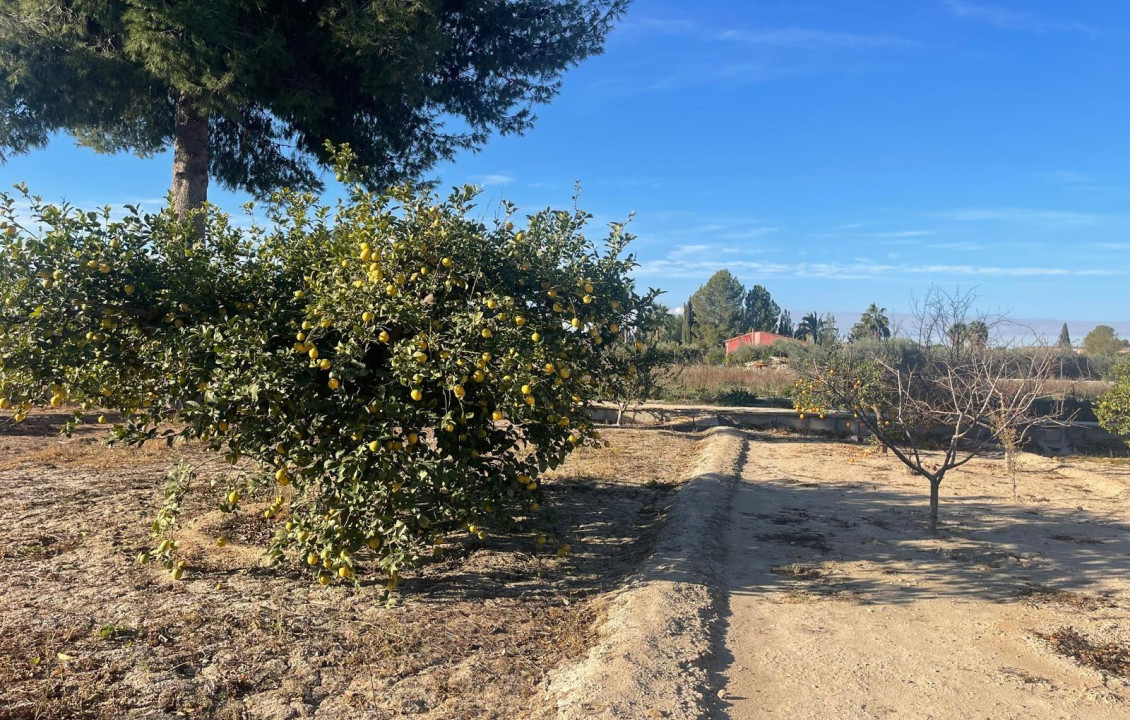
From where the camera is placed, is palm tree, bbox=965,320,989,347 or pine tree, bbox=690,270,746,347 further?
pine tree, bbox=690,270,746,347

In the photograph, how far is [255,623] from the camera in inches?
144

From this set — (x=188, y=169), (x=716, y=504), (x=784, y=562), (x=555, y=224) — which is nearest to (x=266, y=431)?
(x=555, y=224)

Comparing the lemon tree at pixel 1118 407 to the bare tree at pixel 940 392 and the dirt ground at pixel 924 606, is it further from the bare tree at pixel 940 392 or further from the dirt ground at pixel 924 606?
the dirt ground at pixel 924 606

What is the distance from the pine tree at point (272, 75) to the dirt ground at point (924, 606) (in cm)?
581

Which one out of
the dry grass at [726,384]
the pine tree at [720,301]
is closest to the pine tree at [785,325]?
the pine tree at [720,301]

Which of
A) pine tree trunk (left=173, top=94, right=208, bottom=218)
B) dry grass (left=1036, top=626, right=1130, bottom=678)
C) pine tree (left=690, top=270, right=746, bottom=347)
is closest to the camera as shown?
dry grass (left=1036, top=626, right=1130, bottom=678)

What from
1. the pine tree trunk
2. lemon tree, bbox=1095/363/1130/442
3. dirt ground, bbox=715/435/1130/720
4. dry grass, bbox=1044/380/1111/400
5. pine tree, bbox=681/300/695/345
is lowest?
dirt ground, bbox=715/435/1130/720

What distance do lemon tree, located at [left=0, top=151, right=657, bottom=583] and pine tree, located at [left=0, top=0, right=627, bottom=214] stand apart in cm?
381

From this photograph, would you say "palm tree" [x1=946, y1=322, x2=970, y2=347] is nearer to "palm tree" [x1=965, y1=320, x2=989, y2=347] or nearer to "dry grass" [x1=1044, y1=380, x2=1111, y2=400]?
"palm tree" [x1=965, y1=320, x2=989, y2=347]

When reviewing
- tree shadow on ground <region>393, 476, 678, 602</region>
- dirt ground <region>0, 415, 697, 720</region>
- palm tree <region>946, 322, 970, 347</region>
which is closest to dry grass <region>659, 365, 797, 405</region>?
palm tree <region>946, 322, 970, 347</region>

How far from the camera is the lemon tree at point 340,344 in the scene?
11.8 ft

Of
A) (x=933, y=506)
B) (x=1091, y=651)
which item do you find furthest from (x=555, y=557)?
(x=933, y=506)

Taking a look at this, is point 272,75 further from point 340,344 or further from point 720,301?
point 720,301

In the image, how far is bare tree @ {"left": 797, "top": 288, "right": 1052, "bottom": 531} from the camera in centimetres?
668
